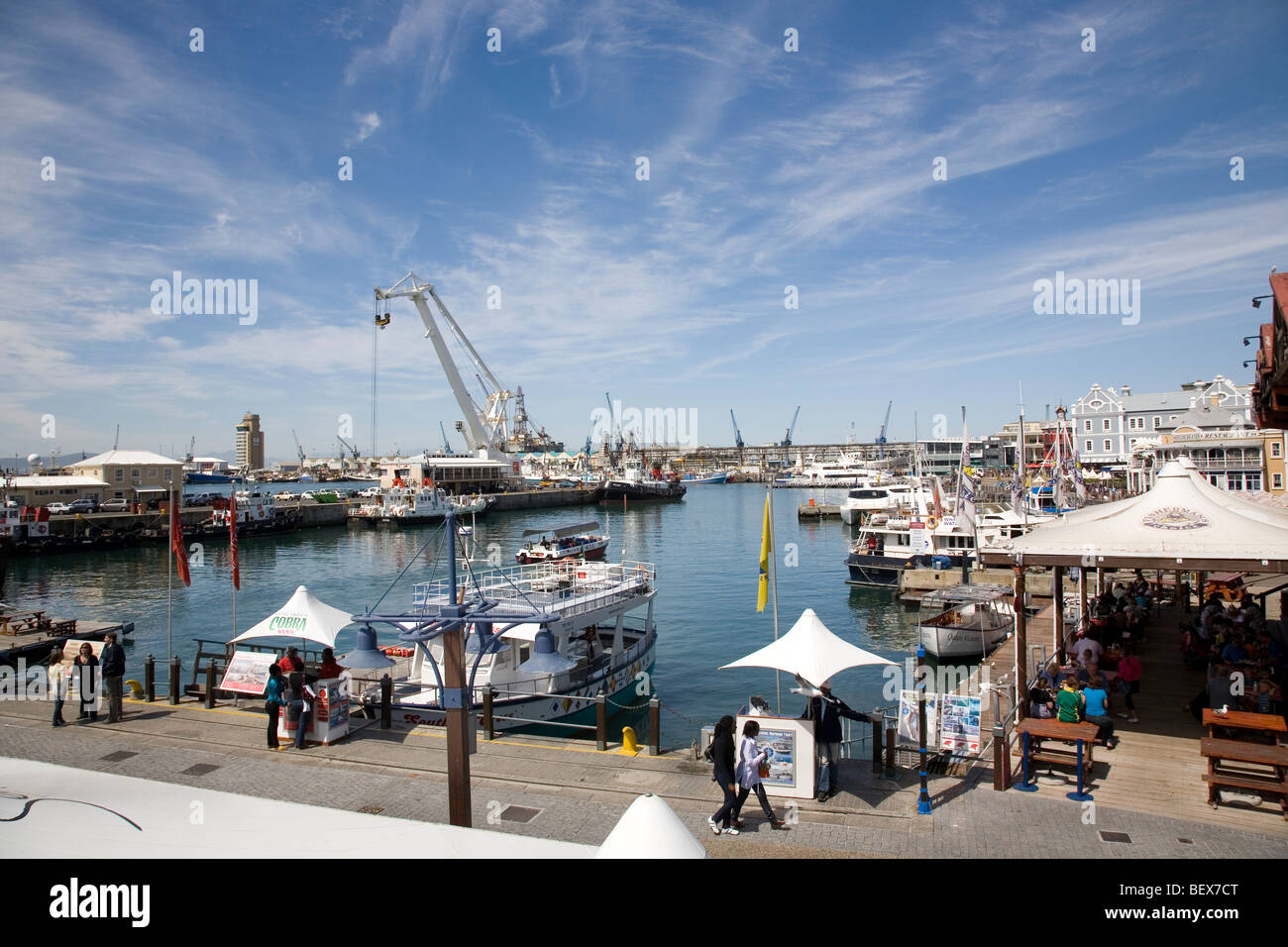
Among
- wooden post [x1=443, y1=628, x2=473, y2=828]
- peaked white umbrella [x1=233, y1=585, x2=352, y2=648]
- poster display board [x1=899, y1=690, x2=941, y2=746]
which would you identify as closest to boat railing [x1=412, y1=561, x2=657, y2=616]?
peaked white umbrella [x1=233, y1=585, x2=352, y2=648]

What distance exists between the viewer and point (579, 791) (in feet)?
34.6

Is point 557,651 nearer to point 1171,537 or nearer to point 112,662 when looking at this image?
point 112,662

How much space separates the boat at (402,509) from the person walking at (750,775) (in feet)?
251

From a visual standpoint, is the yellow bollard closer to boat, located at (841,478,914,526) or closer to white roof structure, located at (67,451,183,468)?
boat, located at (841,478,914,526)

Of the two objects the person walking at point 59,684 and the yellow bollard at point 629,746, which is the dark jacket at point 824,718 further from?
the person walking at point 59,684

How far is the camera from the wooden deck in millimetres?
9109

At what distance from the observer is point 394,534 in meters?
78.9

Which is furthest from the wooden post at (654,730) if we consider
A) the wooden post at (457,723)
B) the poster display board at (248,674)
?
the poster display board at (248,674)

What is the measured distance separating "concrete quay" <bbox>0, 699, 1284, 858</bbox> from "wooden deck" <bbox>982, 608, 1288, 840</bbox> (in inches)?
13.3

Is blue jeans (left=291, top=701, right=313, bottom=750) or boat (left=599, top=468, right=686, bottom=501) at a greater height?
boat (left=599, top=468, right=686, bottom=501)

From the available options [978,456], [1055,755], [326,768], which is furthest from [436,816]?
[978,456]

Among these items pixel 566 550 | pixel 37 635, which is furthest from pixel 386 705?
pixel 566 550

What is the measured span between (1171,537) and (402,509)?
83222 mm
